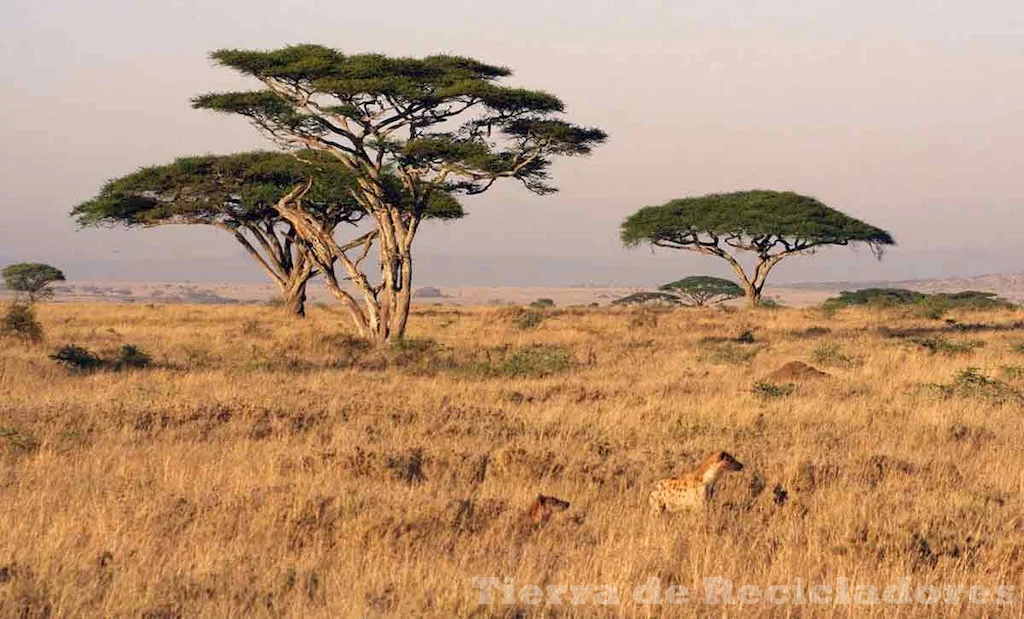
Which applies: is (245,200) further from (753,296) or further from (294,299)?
(753,296)

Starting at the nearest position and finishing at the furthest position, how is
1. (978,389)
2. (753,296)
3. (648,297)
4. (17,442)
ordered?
1. (17,442)
2. (978,389)
3. (753,296)
4. (648,297)

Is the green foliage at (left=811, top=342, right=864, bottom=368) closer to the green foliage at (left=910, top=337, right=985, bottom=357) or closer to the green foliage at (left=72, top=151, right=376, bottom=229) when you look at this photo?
the green foliage at (left=910, top=337, right=985, bottom=357)

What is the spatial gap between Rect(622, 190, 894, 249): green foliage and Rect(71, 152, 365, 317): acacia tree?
19301 mm

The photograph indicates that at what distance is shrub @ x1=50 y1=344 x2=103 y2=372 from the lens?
17.2 metres

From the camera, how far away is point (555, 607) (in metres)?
5.53

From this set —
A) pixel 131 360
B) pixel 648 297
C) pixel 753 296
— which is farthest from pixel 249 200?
pixel 648 297

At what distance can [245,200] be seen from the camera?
119 ft

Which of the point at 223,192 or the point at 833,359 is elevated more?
the point at 223,192

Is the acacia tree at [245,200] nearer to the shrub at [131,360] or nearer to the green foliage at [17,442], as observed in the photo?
the shrub at [131,360]

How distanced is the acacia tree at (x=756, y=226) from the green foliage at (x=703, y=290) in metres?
18.5

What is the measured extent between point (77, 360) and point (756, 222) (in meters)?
38.4

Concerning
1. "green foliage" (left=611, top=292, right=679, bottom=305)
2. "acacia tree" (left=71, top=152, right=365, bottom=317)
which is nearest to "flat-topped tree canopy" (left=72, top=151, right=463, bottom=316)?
"acacia tree" (left=71, top=152, right=365, bottom=317)

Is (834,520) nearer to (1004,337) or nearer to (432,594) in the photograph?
(432,594)

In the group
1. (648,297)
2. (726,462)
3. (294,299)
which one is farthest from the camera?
(648,297)
